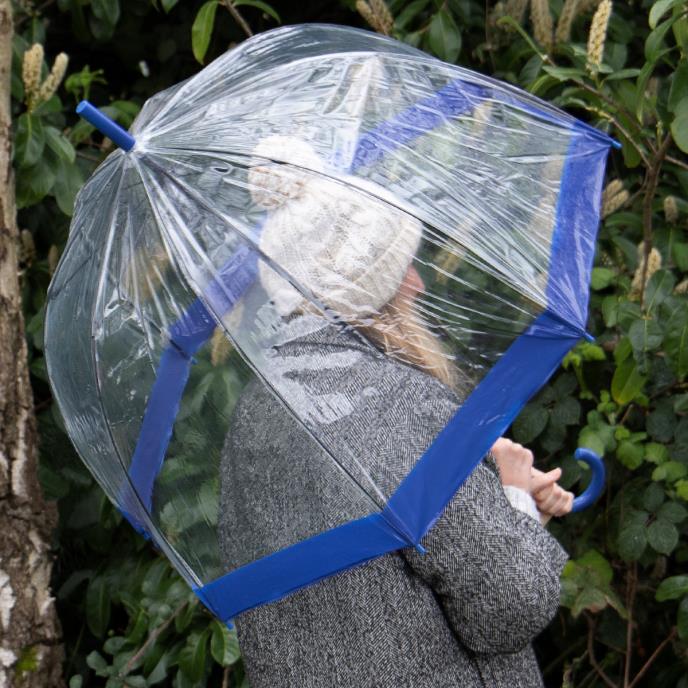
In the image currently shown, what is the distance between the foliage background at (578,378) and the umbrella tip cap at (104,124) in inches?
39.1

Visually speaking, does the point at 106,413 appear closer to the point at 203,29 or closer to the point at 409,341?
the point at 409,341

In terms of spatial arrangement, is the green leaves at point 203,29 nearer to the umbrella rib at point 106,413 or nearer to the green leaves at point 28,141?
the green leaves at point 28,141

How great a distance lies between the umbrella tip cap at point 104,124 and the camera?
4.39 feet

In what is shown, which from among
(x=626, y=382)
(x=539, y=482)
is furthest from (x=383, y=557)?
(x=626, y=382)

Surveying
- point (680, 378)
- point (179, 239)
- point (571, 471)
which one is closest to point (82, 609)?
point (571, 471)

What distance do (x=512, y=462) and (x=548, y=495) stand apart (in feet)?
0.29

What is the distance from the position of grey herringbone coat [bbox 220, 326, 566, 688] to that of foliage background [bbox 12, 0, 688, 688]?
85 centimetres

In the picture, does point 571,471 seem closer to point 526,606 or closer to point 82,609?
point 526,606

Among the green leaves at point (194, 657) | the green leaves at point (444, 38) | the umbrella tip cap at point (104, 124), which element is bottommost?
the green leaves at point (194, 657)

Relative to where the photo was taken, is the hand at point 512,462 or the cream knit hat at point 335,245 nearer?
the cream knit hat at point 335,245

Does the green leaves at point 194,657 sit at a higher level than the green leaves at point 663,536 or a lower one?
lower

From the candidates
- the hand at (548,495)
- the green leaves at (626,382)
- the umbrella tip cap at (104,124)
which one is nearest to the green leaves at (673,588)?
the green leaves at (626,382)

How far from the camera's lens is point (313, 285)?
4.35 ft

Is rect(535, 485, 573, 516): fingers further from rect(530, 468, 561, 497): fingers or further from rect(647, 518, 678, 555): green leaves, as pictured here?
rect(647, 518, 678, 555): green leaves
